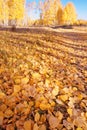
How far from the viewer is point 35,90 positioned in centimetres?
505

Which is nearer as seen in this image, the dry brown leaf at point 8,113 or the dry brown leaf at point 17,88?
the dry brown leaf at point 8,113

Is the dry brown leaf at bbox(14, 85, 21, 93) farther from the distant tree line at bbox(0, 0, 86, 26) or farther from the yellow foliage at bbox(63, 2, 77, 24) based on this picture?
the yellow foliage at bbox(63, 2, 77, 24)

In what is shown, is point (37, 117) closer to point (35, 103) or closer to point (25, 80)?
point (35, 103)

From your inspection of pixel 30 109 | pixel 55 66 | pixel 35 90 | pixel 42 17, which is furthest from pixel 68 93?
pixel 42 17

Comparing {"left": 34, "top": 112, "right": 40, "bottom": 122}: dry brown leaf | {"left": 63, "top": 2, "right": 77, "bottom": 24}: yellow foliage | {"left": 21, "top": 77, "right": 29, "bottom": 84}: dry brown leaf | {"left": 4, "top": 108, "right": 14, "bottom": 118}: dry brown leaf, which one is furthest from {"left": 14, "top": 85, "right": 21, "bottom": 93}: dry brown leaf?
{"left": 63, "top": 2, "right": 77, "bottom": 24}: yellow foliage

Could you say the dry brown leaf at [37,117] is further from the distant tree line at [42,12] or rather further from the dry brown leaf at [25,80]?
the distant tree line at [42,12]

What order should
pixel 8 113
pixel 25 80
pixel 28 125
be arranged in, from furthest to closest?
pixel 25 80 < pixel 8 113 < pixel 28 125

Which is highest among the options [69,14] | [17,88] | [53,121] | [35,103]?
[69,14]

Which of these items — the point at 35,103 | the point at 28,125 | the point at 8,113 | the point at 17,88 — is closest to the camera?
the point at 28,125

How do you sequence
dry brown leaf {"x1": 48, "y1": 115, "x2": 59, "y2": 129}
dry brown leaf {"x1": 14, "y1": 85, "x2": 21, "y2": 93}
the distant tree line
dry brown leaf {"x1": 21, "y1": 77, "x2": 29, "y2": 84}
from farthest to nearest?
1. the distant tree line
2. dry brown leaf {"x1": 21, "y1": 77, "x2": 29, "y2": 84}
3. dry brown leaf {"x1": 14, "y1": 85, "x2": 21, "y2": 93}
4. dry brown leaf {"x1": 48, "y1": 115, "x2": 59, "y2": 129}

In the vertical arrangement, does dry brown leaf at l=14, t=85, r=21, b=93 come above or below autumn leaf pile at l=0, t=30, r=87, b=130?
above

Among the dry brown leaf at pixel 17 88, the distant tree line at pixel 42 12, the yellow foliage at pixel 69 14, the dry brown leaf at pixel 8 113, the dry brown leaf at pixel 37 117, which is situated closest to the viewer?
the dry brown leaf at pixel 37 117

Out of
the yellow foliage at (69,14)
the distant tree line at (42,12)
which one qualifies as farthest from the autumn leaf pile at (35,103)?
the yellow foliage at (69,14)

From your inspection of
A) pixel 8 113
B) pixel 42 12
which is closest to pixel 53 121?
pixel 8 113
